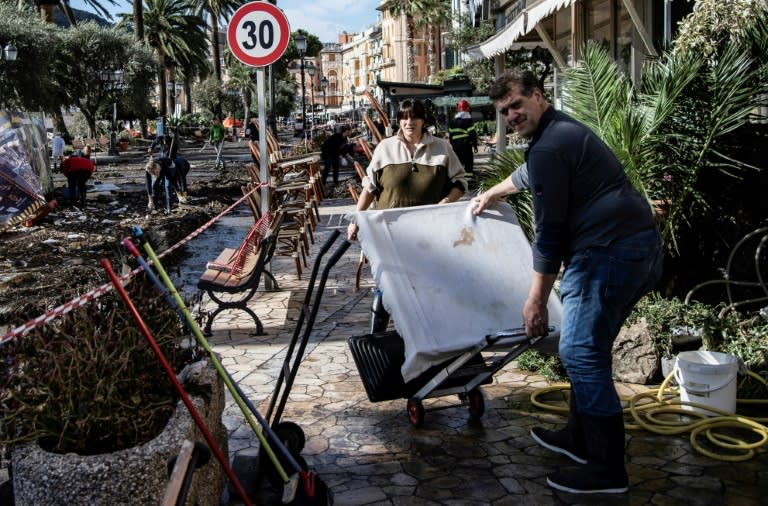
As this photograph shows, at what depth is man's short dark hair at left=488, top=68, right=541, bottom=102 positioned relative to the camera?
12.2 ft

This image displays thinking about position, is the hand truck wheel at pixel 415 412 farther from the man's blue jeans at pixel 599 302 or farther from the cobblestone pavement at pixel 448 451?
the man's blue jeans at pixel 599 302

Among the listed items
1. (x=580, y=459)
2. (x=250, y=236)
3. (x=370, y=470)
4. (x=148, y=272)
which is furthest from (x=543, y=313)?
(x=250, y=236)

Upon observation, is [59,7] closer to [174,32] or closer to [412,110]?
[174,32]

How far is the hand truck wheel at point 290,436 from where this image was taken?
4180mm

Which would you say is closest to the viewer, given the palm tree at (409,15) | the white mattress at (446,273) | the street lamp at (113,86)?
the white mattress at (446,273)

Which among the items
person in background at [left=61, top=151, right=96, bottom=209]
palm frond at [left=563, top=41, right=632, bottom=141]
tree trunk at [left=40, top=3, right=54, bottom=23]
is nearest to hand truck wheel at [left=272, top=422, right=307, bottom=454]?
palm frond at [left=563, top=41, right=632, bottom=141]

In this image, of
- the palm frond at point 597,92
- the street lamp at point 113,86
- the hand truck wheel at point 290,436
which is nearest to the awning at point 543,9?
the palm frond at point 597,92

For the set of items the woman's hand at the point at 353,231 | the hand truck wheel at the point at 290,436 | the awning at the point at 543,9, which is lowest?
the hand truck wheel at the point at 290,436

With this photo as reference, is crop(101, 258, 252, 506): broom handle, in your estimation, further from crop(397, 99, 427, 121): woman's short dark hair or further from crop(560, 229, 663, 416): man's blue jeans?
crop(397, 99, 427, 121): woman's short dark hair

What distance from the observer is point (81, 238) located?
13711mm

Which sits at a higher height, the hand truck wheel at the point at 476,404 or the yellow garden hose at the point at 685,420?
the hand truck wheel at the point at 476,404

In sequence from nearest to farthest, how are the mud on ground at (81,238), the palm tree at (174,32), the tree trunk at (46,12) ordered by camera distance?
1. the mud on ground at (81,238)
2. the tree trunk at (46,12)
3. the palm tree at (174,32)

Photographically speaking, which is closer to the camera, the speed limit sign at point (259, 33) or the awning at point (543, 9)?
the speed limit sign at point (259, 33)

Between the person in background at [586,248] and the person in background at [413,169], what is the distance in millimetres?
1805
